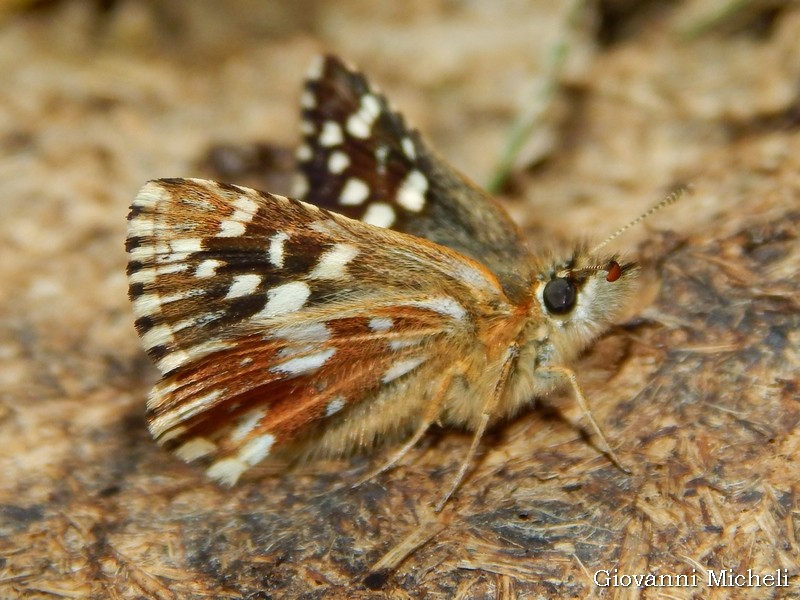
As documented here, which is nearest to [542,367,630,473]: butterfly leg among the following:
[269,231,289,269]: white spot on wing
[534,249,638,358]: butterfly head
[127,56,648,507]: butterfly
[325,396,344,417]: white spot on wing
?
[127,56,648,507]: butterfly

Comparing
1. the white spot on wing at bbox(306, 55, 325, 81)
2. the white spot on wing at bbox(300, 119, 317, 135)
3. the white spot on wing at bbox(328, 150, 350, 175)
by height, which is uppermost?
the white spot on wing at bbox(306, 55, 325, 81)

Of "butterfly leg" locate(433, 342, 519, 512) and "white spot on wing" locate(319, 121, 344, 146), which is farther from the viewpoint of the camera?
"white spot on wing" locate(319, 121, 344, 146)

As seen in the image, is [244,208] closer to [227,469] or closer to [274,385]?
[274,385]

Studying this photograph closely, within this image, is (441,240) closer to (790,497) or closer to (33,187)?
Result: (790,497)

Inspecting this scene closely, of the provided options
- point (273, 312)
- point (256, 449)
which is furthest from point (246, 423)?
point (273, 312)

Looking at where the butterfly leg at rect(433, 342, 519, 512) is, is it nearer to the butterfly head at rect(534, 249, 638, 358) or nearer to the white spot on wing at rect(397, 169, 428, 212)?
the butterfly head at rect(534, 249, 638, 358)

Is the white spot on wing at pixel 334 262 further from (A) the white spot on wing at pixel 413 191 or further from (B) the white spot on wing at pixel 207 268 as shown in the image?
(A) the white spot on wing at pixel 413 191
